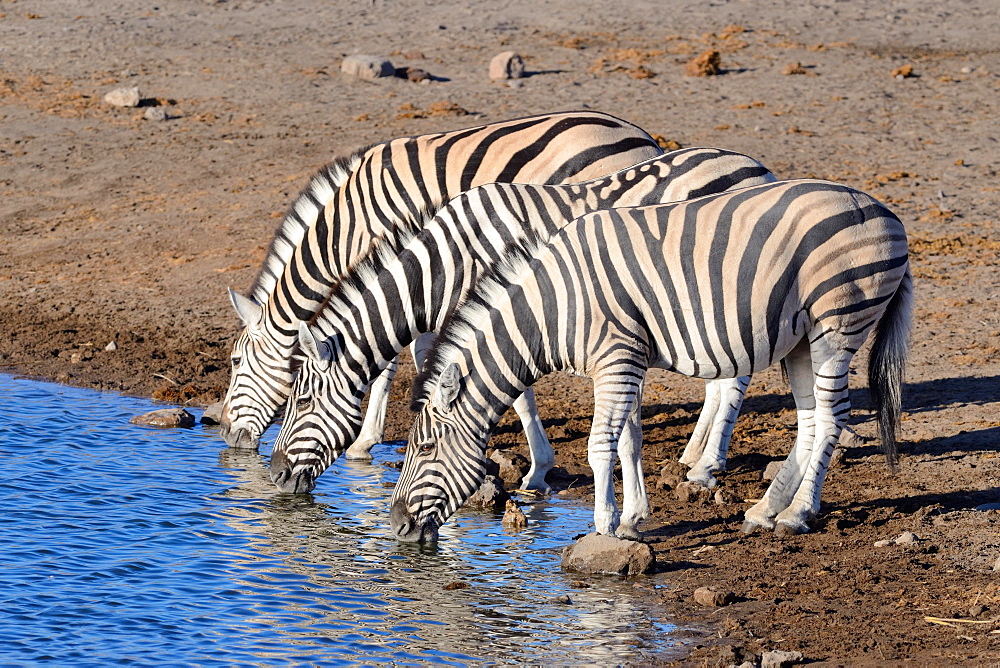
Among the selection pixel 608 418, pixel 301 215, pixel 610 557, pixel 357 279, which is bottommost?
pixel 610 557

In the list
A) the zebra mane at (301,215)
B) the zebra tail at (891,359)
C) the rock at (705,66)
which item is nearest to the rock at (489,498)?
the zebra mane at (301,215)

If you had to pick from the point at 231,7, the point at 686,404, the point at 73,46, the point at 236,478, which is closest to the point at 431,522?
the point at 236,478

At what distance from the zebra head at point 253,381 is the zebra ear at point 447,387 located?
2.53m

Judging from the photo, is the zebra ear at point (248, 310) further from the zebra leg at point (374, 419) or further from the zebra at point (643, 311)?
the zebra at point (643, 311)

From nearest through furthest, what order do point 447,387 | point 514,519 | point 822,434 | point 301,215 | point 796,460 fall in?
point 447,387 → point 822,434 → point 796,460 → point 514,519 → point 301,215

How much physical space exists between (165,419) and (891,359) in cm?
624

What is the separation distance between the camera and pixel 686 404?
11.8m

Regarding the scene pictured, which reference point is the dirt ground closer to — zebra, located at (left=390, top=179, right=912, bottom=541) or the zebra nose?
zebra, located at (left=390, top=179, right=912, bottom=541)

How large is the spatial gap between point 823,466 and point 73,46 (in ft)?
60.3

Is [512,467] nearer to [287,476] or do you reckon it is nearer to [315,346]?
[287,476]

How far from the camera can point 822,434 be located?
27.9 ft

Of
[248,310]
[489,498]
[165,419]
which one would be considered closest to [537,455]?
[489,498]

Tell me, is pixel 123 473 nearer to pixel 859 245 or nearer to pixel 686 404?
pixel 686 404

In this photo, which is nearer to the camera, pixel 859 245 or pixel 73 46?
pixel 859 245
